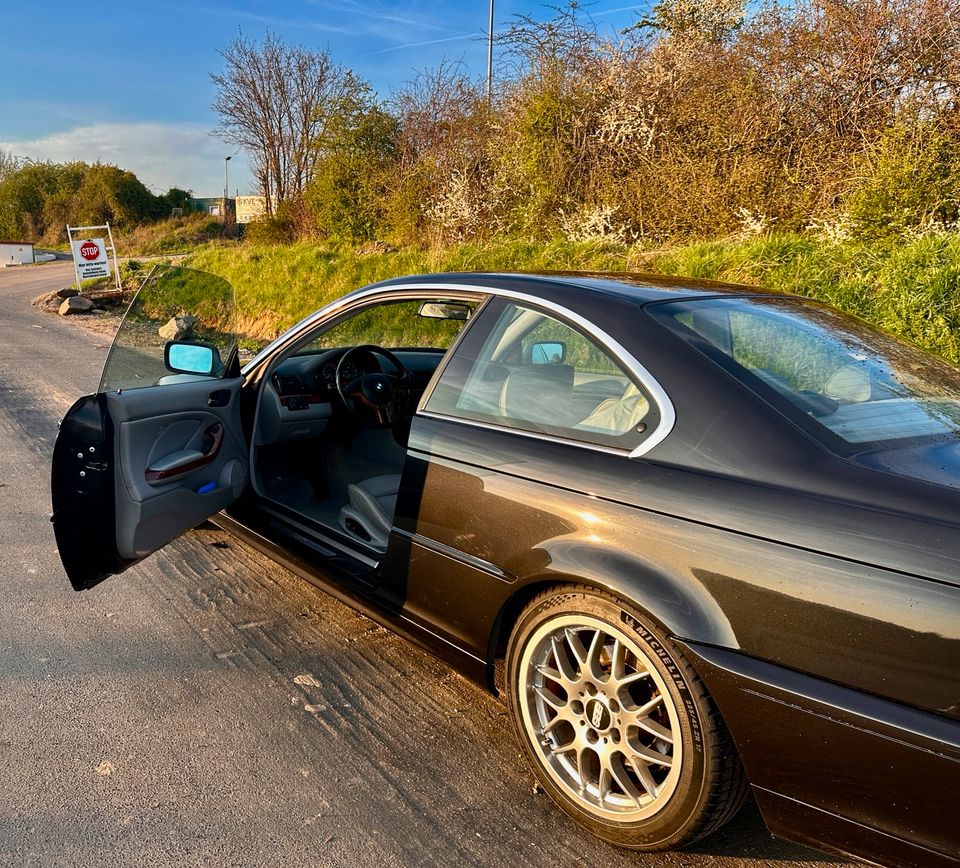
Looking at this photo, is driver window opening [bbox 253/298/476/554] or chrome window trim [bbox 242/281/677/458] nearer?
chrome window trim [bbox 242/281/677/458]

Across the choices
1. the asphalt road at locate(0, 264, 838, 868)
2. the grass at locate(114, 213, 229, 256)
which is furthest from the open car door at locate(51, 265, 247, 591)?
the grass at locate(114, 213, 229, 256)

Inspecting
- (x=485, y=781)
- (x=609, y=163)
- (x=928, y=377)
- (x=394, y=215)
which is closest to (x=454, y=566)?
(x=485, y=781)

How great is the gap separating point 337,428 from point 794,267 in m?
4.93

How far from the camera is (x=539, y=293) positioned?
2605 mm

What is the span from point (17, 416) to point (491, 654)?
6215 mm

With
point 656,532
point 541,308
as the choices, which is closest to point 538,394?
point 541,308

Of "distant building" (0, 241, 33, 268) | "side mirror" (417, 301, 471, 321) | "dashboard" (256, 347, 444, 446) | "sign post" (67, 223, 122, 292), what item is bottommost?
"dashboard" (256, 347, 444, 446)

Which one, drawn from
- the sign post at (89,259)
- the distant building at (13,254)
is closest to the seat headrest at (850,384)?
the sign post at (89,259)

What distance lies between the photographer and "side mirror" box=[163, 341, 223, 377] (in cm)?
343

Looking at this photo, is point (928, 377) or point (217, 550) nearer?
point (928, 377)

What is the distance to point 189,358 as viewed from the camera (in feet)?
11.4

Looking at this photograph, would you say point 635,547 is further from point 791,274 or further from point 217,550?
point 791,274

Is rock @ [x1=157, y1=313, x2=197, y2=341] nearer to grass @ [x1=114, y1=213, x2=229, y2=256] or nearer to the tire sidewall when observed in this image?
the tire sidewall

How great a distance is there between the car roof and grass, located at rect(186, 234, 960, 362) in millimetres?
507
